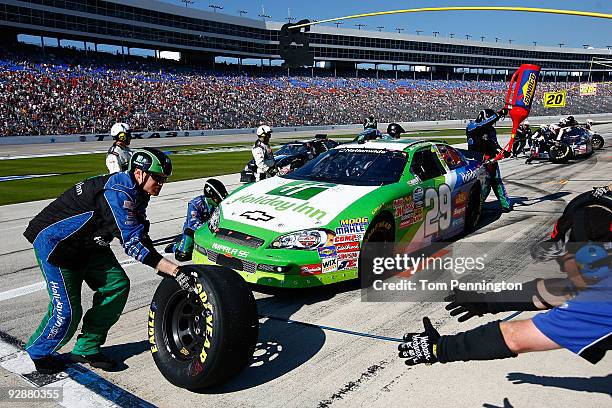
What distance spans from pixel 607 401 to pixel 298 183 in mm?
3818

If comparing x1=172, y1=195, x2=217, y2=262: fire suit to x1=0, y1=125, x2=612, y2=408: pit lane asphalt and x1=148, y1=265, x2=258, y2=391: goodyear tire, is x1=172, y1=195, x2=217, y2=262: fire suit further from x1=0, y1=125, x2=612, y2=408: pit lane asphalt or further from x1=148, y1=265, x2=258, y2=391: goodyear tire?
x1=148, y1=265, x2=258, y2=391: goodyear tire

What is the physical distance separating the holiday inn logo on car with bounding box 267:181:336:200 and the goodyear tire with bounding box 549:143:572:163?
14824 millimetres

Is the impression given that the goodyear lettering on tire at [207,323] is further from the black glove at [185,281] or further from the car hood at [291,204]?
the car hood at [291,204]

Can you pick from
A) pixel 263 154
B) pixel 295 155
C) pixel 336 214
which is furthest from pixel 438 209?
pixel 295 155

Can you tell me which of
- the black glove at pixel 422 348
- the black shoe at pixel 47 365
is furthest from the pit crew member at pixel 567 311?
the black shoe at pixel 47 365

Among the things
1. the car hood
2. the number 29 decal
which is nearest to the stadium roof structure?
the number 29 decal

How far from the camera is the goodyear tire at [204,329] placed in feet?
10.4

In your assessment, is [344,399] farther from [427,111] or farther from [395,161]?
[427,111]

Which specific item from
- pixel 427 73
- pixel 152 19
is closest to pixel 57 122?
pixel 152 19

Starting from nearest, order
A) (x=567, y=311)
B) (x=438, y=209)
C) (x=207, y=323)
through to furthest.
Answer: (x=567, y=311), (x=207, y=323), (x=438, y=209)

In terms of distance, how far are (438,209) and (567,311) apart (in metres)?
4.08

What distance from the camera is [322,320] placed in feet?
14.5

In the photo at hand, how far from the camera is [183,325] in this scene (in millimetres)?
3633

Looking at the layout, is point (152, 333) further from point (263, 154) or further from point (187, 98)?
point (187, 98)
